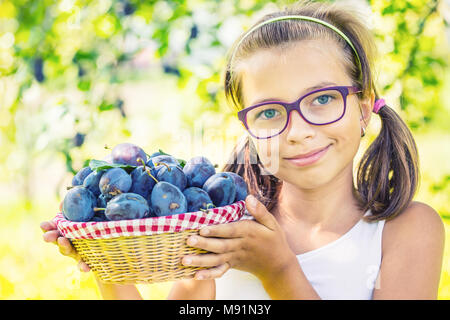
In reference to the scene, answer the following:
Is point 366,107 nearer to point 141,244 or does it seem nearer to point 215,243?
point 215,243

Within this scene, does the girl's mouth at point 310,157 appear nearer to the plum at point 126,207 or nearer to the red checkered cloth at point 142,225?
the red checkered cloth at point 142,225

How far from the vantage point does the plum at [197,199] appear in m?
1.19

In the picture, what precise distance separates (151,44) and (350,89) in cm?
154

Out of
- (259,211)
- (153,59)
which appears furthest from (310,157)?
(153,59)

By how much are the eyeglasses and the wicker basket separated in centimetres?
36

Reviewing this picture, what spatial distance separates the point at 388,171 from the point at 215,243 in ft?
2.48

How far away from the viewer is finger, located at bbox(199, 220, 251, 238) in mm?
1194

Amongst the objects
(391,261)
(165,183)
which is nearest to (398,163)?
(391,261)

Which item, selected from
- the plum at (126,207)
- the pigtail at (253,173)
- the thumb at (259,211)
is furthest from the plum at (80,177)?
the pigtail at (253,173)

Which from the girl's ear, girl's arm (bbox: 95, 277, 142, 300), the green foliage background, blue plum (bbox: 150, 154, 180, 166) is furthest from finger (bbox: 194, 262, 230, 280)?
the green foliage background

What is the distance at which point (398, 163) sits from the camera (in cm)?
168

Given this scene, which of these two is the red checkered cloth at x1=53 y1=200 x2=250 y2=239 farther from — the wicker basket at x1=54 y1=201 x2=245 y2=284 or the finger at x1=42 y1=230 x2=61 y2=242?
the finger at x1=42 y1=230 x2=61 y2=242

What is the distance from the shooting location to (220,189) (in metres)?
1.24

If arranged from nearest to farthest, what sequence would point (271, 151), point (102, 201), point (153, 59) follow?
point (102, 201) < point (271, 151) < point (153, 59)
